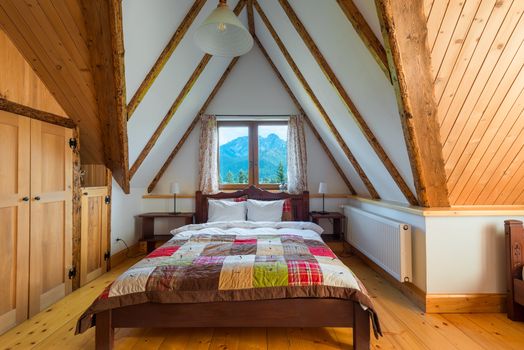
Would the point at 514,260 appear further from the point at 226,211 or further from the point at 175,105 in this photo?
the point at 175,105

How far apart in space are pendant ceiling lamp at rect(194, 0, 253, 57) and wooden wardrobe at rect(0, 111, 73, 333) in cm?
165

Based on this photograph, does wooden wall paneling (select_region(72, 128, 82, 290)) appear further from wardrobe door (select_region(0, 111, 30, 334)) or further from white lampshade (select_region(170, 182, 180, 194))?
white lampshade (select_region(170, 182, 180, 194))

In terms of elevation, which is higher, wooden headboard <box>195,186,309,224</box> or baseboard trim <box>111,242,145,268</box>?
wooden headboard <box>195,186,309,224</box>

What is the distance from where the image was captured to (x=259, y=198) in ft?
13.7

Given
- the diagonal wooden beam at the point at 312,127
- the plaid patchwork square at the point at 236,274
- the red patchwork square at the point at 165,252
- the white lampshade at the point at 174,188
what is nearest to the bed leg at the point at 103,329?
the red patchwork square at the point at 165,252

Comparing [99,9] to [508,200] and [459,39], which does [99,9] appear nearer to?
[459,39]

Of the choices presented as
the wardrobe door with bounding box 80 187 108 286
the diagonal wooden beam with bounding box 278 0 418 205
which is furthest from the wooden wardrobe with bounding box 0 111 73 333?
the diagonal wooden beam with bounding box 278 0 418 205

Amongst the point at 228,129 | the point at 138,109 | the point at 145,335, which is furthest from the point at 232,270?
the point at 228,129

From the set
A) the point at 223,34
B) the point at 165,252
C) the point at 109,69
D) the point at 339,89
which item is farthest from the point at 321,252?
the point at 109,69

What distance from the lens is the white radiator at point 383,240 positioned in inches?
101

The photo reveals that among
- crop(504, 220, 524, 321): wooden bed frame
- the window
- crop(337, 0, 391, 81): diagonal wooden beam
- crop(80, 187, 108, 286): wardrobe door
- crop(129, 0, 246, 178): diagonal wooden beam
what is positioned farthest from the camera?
Result: the window

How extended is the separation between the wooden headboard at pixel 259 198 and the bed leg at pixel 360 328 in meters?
2.39

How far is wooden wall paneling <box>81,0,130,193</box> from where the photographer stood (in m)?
2.00

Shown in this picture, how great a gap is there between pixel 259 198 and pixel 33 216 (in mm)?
2656
